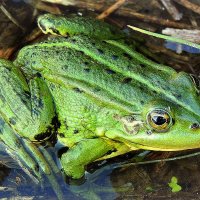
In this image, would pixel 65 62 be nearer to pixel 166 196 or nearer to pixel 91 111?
pixel 91 111

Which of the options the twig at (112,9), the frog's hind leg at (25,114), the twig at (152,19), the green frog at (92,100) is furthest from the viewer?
the twig at (112,9)

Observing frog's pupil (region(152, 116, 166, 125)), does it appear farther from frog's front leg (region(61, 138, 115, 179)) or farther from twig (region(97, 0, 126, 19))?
twig (region(97, 0, 126, 19))

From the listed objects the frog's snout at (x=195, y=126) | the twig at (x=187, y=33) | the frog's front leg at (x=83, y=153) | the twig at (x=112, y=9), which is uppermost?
the frog's snout at (x=195, y=126)

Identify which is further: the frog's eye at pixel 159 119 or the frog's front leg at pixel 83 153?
the frog's front leg at pixel 83 153

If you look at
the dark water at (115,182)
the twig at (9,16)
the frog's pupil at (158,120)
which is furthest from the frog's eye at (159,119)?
the twig at (9,16)

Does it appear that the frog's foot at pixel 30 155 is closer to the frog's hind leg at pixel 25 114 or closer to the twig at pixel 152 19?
the frog's hind leg at pixel 25 114

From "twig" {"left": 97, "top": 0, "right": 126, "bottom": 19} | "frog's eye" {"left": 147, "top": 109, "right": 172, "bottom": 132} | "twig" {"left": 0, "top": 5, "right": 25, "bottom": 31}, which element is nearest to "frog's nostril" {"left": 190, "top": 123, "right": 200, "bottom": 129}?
"frog's eye" {"left": 147, "top": 109, "right": 172, "bottom": 132}

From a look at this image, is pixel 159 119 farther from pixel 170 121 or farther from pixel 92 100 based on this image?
pixel 92 100

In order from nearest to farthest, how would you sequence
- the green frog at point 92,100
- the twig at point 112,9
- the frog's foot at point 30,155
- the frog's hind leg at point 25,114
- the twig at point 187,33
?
the green frog at point 92,100 < the frog's hind leg at point 25,114 < the frog's foot at point 30,155 < the twig at point 187,33 < the twig at point 112,9
